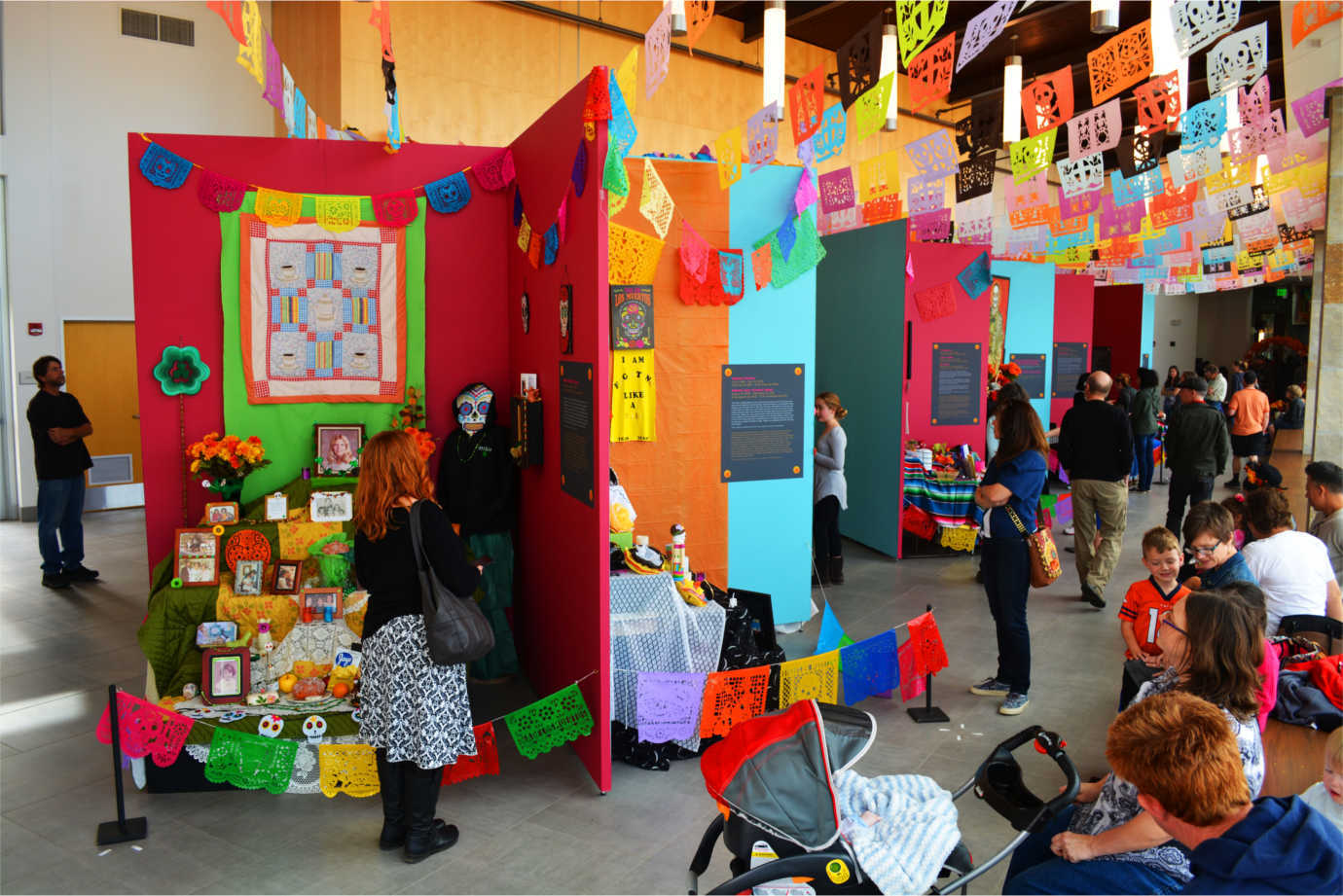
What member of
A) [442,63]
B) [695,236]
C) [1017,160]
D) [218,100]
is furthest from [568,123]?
[218,100]

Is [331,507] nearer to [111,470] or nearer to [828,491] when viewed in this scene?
[828,491]

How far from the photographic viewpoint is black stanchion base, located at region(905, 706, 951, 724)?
4.91 m

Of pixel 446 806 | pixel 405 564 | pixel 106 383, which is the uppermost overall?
pixel 106 383

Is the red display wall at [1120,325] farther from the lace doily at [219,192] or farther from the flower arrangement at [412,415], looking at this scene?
the lace doily at [219,192]

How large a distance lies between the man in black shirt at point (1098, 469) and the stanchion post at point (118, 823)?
6296 millimetres

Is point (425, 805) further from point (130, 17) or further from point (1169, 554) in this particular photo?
point (130, 17)

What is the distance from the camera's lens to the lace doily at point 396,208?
5309 mm

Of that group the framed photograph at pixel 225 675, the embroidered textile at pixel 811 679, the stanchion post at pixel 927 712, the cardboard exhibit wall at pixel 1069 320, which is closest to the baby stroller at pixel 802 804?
the embroidered textile at pixel 811 679

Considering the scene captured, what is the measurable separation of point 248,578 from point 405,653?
165 centimetres

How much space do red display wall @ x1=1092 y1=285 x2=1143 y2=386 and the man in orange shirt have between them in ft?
23.7

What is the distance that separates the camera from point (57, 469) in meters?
7.36

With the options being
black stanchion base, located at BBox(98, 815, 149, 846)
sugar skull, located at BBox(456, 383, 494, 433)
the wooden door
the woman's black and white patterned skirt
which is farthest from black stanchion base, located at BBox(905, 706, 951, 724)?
the wooden door

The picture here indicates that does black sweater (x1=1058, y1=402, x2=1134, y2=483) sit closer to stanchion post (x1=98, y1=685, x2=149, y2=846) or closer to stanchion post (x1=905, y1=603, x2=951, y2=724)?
stanchion post (x1=905, y1=603, x2=951, y2=724)

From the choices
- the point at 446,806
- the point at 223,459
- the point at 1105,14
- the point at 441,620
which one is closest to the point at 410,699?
the point at 441,620
